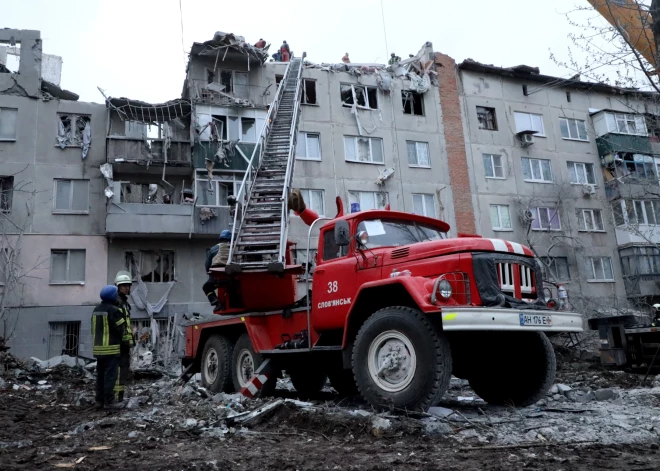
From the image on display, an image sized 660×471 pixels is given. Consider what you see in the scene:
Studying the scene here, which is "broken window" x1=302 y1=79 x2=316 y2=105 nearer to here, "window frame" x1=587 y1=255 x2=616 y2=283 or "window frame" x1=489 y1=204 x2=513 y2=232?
"window frame" x1=489 y1=204 x2=513 y2=232

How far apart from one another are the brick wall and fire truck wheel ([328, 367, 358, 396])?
67.5ft

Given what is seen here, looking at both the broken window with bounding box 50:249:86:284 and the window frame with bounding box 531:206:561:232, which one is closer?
the broken window with bounding box 50:249:86:284

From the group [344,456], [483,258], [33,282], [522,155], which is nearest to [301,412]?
[344,456]

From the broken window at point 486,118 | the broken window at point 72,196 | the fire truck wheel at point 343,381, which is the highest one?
the broken window at point 486,118

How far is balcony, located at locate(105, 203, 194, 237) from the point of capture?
80.3 ft

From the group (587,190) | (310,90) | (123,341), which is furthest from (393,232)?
(587,190)

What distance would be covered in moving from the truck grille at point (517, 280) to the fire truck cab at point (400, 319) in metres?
0.01

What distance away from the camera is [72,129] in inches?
1036

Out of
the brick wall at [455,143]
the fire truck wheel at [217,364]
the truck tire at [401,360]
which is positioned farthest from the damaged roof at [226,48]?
the truck tire at [401,360]

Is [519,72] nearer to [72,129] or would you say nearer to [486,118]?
[486,118]

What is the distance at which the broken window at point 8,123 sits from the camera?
1008 inches

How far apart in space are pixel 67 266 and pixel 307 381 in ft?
59.1

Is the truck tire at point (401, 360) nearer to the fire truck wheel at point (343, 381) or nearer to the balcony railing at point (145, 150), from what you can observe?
the fire truck wheel at point (343, 381)

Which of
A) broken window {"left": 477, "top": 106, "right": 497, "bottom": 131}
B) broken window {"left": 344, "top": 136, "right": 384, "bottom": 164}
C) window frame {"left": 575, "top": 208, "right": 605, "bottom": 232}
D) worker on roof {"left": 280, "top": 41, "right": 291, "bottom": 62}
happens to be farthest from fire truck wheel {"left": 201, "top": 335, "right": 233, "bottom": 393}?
window frame {"left": 575, "top": 208, "right": 605, "bottom": 232}
